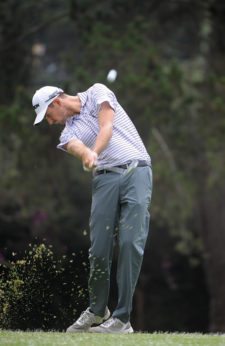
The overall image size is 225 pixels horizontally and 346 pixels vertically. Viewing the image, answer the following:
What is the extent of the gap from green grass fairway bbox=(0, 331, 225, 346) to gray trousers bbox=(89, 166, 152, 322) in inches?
17.8

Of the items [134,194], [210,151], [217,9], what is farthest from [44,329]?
[217,9]

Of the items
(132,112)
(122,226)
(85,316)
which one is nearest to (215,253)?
(132,112)

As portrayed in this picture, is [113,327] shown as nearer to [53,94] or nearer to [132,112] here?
[53,94]

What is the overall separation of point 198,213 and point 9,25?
516 centimetres

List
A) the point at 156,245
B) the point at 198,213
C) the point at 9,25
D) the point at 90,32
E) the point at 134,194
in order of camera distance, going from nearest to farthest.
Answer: the point at 134,194
the point at 90,32
the point at 9,25
the point at 198,213
the point at 156,245

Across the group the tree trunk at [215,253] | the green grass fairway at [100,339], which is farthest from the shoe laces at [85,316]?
the tree trunk at [215,253]

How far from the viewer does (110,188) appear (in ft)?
23.9

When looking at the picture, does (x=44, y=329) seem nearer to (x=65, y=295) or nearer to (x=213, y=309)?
(x=65, y=295)

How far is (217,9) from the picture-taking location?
16.4 metres

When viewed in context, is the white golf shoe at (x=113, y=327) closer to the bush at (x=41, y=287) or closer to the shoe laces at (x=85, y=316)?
the shoe laces at (x=85, y=316)

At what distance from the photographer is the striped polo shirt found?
23.8ft

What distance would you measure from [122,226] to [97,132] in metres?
0.73

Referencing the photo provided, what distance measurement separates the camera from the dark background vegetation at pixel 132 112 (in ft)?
50.5

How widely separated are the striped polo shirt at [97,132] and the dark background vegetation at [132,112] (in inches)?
226
